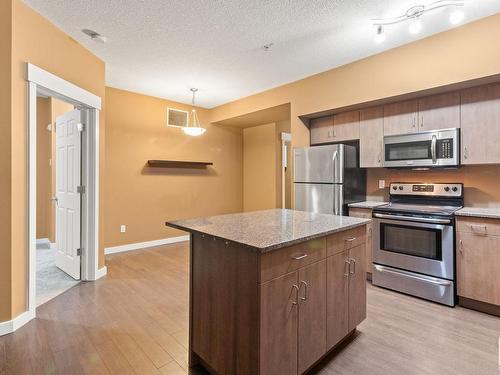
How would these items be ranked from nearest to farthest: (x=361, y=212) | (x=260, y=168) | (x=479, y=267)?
(x=479, y=267)
(x=361, y=212)
(x=260, y=168)

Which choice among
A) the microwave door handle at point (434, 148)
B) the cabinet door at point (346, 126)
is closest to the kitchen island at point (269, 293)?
the microwave door handle at point (434, 148)

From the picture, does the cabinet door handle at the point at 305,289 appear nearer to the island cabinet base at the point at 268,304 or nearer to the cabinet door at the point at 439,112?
the island cabinet base at the point at 268,304

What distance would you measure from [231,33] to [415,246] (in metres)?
2.99

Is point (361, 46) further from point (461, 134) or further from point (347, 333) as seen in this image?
point (347, 333)

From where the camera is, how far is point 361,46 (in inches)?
124

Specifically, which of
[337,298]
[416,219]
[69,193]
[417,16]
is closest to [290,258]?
[337,298]

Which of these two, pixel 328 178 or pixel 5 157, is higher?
pixel 5 157

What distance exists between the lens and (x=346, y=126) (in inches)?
153

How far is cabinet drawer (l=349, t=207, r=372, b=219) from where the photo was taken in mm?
3400

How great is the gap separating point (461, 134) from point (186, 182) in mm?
4447

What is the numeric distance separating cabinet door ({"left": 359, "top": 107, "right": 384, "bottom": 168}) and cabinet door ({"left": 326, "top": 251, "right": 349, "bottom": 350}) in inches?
78.4

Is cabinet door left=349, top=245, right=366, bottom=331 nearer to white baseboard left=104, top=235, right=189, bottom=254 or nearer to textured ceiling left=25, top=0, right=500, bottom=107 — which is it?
textured ceiling left=25, top=0, right=500, bottom=107

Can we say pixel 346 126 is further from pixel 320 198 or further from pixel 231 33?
pixel 231 33

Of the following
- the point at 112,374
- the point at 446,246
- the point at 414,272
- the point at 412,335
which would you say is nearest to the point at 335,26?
the point at 446,246
